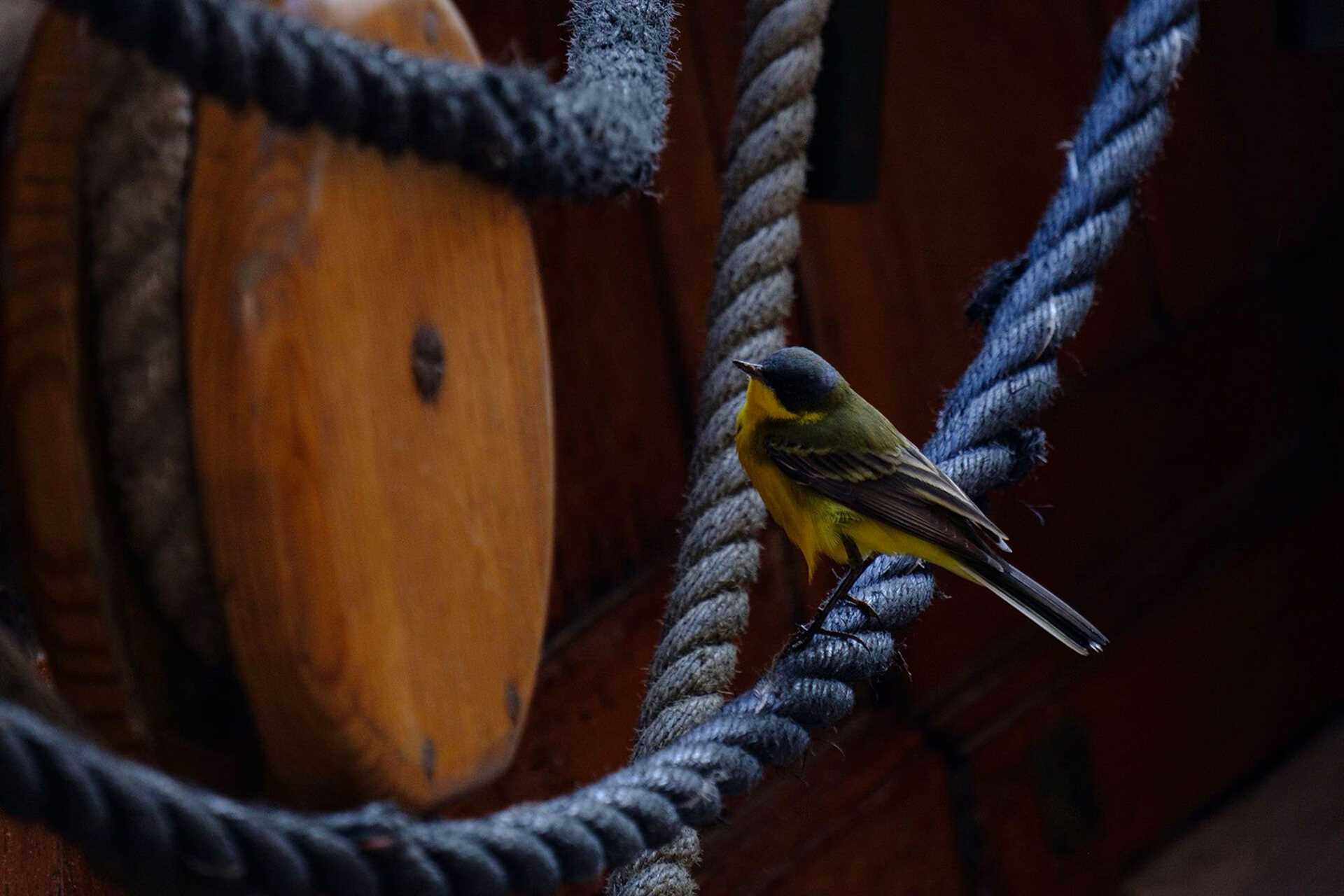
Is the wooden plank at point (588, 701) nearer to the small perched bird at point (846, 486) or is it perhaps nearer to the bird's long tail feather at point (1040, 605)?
the small perched bird at point (846, 486)

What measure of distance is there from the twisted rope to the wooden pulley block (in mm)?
30

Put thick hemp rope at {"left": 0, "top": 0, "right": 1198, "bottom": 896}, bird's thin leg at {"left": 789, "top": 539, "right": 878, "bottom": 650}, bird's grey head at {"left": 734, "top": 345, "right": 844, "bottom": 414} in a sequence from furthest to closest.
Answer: bird's grey head at {"left": 734, "top": 345, "right": 844, "bottom": 414}
bird's thin leg at {"left": 789, "top": 539, "right": 878, "bottom": 650}
thick hemp rope at {"left": 0, "top": 0, "right": 1198, "bottom": 896}

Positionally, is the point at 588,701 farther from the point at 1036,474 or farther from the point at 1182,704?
the point at 1182,704

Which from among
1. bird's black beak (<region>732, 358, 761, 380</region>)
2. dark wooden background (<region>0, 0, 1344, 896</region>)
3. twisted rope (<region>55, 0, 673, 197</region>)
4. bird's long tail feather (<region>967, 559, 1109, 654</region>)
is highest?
twisted rope (<region>55, 0, 673, 197</region>)

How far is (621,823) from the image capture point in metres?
0.88

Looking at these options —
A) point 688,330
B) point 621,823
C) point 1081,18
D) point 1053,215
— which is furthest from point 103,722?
point 1081,18

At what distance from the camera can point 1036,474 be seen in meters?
2.28

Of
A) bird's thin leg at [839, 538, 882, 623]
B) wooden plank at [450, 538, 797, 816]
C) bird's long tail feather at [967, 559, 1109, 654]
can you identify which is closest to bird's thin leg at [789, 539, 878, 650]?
bird's thin leg at [839, 538, 882, 623]

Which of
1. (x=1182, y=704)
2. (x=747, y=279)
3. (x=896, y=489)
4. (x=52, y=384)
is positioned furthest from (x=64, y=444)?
(x=1182, y=704)

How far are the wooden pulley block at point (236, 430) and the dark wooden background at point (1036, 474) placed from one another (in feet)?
2.40

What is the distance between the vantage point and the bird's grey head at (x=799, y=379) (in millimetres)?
1514

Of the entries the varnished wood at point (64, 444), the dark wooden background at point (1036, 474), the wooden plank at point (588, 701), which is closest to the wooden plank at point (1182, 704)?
the dark wooden background at point (1036, 474)

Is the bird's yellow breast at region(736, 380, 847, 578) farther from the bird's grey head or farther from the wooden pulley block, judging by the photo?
the wooden pulley block

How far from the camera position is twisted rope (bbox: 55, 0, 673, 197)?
0.72 meters
